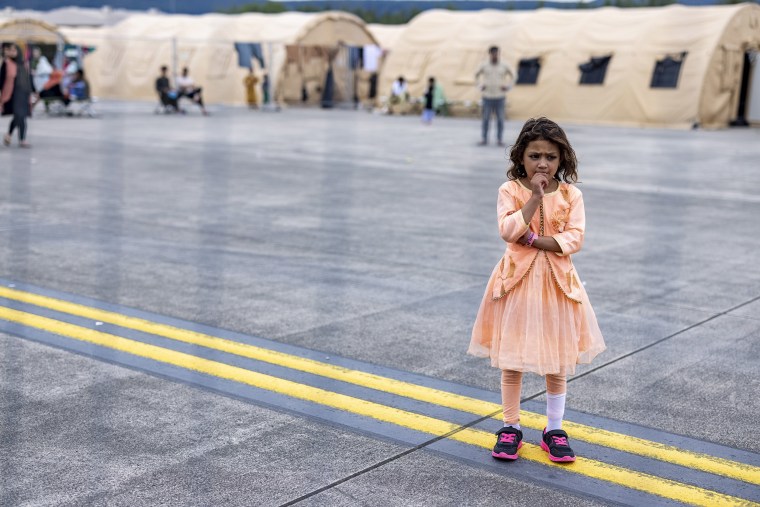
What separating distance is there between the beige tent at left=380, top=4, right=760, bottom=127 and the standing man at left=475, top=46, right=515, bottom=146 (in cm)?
912

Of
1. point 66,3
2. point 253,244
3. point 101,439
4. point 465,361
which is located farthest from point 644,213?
point 66,3

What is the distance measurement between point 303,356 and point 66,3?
8880 centimetres

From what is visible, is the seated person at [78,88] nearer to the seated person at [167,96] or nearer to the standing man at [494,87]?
the seated person at [167,96]

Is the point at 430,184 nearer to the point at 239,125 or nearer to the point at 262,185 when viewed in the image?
the point at 262,185

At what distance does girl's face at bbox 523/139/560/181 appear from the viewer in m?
4.04

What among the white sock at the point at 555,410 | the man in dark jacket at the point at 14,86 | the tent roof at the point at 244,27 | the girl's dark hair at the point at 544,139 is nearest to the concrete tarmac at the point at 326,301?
the white sock at the point at 555,410

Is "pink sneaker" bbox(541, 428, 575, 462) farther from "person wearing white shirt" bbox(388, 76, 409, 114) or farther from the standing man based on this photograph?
"person wearing white shirt" bbox(388, 76, 409, 114)

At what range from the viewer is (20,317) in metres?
6.16

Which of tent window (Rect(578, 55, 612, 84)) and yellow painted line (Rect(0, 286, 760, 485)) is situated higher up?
tent window (Rect(578, 55, 612, 84))

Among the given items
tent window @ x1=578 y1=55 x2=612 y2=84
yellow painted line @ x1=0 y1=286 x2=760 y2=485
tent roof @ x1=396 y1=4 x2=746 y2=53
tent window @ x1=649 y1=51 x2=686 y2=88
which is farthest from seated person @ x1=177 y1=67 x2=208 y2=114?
A: yellow painted line @ x1=0 y1=286 x2=760 y2=485

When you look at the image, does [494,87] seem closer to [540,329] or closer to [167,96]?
[167,96]

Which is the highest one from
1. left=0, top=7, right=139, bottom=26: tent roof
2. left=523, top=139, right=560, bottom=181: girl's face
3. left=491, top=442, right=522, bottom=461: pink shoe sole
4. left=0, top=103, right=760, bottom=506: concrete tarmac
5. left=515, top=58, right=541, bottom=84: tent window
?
left=0, top=7, right=139, bottom=26: tent roof

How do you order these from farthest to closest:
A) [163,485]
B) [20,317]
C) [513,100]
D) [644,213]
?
[513,100] < [644,213] < [20,317] < [163,485]

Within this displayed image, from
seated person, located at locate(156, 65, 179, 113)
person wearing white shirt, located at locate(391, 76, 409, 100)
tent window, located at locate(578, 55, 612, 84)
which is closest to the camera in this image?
tent window, located at locate(578, 55, 612, 84)
